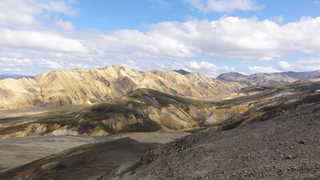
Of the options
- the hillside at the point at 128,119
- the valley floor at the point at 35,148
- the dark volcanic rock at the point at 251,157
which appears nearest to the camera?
the dark volcanic rock at the point at 251,157

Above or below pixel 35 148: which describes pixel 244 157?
above

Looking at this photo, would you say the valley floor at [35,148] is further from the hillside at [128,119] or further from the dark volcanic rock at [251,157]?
the dark volcanic rock at [251,157]

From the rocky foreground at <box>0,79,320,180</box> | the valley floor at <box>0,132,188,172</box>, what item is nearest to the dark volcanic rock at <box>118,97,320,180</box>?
the rocky foreground at <box>0,79,320,180</box>

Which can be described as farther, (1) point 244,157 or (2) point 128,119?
(2) point 128,119

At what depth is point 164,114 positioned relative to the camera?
485ft

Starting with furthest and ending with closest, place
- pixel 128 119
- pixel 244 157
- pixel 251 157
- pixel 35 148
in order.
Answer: pixel 128 119, pixel 35 148, pixel 244 157, pixel 251 157

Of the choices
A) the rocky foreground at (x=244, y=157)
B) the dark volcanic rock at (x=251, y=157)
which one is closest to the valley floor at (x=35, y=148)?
the rocky foreground at (x=244, y=157)

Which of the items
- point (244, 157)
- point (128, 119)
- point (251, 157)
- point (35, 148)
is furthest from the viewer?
point (128, 119)

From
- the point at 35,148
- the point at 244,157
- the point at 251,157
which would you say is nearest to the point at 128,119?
the point at 35,148

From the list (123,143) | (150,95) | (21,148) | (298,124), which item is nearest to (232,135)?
(298,124)

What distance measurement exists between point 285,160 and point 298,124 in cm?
983

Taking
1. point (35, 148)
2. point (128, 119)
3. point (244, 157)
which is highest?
point (244, 157)

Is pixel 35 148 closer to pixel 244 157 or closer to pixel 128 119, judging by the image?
pixel 128 119

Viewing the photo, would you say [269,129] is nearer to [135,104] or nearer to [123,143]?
[123,143]
